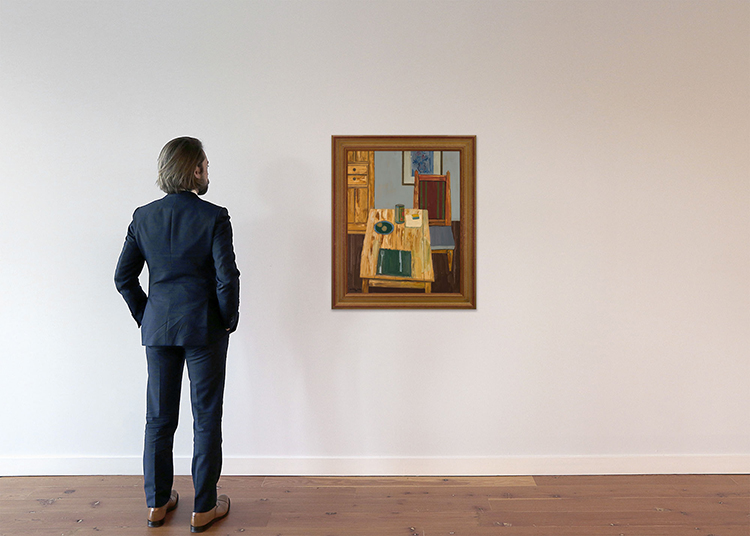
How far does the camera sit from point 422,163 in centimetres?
258

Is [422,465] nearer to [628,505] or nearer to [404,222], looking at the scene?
[628,505]

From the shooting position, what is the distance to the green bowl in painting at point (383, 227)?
2592 millimetres

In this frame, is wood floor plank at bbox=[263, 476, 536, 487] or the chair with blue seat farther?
the chair with blue seat

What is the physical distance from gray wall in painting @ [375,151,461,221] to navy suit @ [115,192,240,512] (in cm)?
89

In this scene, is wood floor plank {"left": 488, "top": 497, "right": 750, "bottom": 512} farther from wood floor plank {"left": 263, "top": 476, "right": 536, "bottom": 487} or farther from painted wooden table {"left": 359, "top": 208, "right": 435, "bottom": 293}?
painted wooden table {"left": 359, "top": 208, "right": 435, "bottom": 293}

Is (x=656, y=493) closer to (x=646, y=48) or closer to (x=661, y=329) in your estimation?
(x=661, y=329)

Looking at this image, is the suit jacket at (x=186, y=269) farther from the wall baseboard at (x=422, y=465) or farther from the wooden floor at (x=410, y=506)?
the wall baseboard at (x=422, y=465)

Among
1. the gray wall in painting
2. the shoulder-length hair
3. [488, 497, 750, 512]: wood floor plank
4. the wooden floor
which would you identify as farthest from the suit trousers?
[488, 497, 750, 512]: wood floor plank

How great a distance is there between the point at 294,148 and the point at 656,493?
100 inches

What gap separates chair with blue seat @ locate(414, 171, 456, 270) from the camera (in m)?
2.58

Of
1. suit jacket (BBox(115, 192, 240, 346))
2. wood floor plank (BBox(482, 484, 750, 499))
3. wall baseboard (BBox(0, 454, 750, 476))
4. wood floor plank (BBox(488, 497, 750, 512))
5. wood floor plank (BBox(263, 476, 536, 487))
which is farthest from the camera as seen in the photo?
wall baseboard (BBox(0, 454, 750, 476))

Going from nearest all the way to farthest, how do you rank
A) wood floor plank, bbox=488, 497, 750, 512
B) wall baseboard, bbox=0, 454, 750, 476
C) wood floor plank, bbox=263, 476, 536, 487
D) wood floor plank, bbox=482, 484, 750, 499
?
wood floor plank, bbox=488, 497, 750, 512, wood floor plank, bbox=482, 484, 750, 499, wood floor plank, bbox=263, 476, 536, 487, wall baseboard, bbox=0, 454, 750, 476

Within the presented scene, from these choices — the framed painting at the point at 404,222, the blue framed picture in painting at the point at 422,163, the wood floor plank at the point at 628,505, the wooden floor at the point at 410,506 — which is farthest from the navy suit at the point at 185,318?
the wood floor plank at the point at 628,505

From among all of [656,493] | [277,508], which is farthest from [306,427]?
[656,493]
